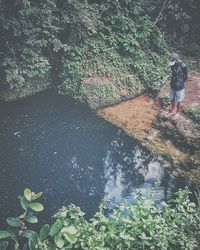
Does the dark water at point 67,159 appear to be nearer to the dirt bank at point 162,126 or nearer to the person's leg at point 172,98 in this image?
the dirt bank at point 162,126

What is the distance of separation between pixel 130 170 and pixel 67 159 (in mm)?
1420

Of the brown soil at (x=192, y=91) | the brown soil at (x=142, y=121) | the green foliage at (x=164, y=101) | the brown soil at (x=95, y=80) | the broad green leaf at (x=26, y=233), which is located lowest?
the brown soil at (x=142, y=121)

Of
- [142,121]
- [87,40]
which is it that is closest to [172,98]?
[142,121]

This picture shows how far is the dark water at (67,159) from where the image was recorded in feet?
23.7

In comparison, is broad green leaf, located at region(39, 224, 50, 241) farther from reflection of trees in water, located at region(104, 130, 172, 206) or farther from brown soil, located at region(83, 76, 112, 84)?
brown soil, located at region(83, 76, 112, 84)

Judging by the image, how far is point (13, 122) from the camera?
9391 mm

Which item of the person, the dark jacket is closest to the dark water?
the person

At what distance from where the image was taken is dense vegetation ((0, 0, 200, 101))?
30.5 ft

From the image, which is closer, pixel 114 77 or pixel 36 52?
pixel 36 52

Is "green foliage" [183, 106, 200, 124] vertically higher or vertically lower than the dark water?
higher

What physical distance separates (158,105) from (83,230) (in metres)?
6.02

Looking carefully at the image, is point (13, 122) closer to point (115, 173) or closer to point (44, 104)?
point (44, 104)

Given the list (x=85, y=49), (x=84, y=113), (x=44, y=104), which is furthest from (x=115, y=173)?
(x=85, y=49)

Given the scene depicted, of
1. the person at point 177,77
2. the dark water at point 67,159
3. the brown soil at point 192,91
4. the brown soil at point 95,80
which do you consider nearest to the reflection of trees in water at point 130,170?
the dark water at point 67,159
